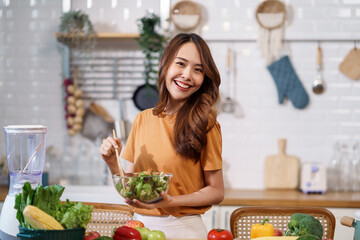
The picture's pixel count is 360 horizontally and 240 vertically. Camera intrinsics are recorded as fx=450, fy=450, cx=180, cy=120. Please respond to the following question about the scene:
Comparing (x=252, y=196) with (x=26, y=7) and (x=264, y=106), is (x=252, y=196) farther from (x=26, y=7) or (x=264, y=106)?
(x=26, y=7)

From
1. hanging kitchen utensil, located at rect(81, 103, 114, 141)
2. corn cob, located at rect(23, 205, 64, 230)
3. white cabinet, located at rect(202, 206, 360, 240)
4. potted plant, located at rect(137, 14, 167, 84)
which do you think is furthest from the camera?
hanging kitchen utensil, located at rect(81, 103, 114, 141)

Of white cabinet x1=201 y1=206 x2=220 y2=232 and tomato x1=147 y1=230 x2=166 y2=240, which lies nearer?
tomato x1=147 y1=230 x2=166 y2=240

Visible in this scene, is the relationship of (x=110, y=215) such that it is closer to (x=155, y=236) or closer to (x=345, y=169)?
(x=155, y=236)

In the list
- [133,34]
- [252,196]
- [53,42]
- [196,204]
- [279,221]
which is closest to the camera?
[196,204]

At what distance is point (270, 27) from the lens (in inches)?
145

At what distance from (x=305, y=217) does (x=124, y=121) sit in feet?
7.84

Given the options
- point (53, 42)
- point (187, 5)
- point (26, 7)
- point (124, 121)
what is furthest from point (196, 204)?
point (26, 7)

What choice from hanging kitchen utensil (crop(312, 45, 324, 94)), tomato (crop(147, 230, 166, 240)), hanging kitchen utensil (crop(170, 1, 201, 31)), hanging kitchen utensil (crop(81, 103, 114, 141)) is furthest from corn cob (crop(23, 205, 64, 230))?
hanging kitchen utensil (crop(312, 45, 324, 94))

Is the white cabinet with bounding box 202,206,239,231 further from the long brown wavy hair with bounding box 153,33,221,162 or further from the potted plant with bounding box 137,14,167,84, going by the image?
the long brown wavy hair with bounding box 153,33,221,162

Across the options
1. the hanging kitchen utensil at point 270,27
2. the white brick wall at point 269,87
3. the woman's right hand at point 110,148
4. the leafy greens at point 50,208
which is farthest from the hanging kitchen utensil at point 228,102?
the leafy greens at point 50,208

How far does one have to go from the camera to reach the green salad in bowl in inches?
60.5

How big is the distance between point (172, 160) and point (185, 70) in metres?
0.38

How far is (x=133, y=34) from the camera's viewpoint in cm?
359

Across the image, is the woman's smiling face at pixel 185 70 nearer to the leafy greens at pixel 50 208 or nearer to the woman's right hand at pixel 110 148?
the woman's right hand at pixel 110 148
